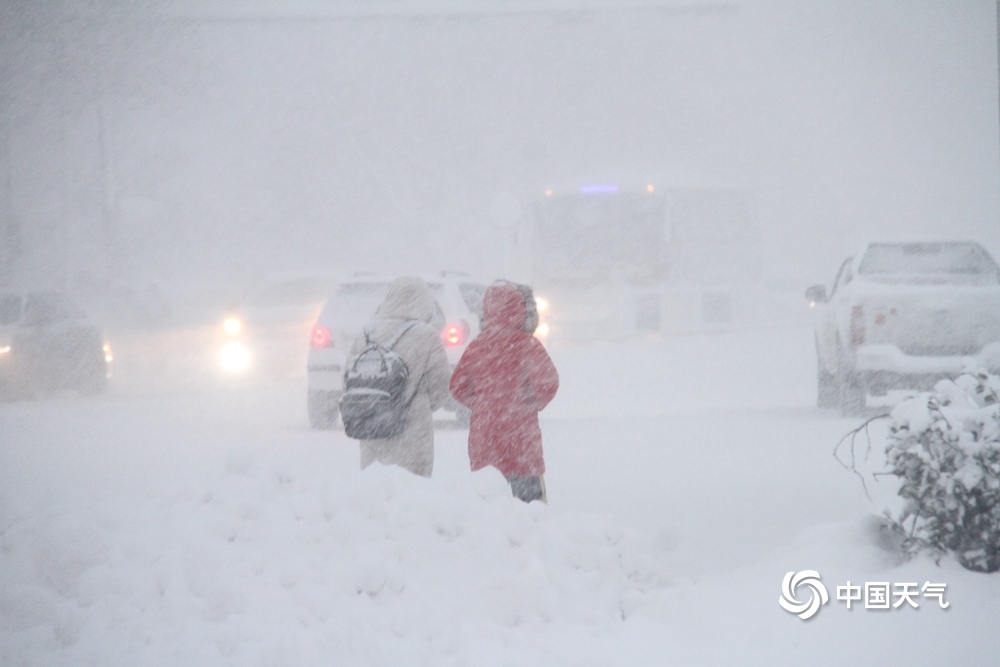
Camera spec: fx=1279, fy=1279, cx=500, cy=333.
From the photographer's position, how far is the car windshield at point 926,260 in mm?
12398

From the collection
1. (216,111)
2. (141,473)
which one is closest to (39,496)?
(141,473)

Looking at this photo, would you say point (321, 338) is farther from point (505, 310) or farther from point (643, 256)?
point (643, 256)

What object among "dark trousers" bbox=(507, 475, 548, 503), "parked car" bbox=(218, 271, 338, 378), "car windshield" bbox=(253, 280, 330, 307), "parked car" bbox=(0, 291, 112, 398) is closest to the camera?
"dark trousers" bbox=(507, 475, 548, 503)

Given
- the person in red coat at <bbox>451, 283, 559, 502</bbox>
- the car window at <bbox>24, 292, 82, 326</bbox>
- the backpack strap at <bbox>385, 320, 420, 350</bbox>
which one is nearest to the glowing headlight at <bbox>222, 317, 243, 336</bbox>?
the car window at <bbox>24, 292, 82, 326</bbox>

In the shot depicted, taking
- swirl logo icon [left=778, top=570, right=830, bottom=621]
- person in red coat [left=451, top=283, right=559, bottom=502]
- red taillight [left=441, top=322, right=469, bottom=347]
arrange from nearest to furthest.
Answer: swirl logo icon [left=778, top=570, right=830, bottom=621]
person in red coat [left=451, top=283, right=559, bottom=502]
red taillight [left=441, top=322, right=469, bottom=347]

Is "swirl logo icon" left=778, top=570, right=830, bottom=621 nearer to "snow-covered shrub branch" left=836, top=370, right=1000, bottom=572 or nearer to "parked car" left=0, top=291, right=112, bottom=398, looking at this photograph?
"snow-covered shrub branch" left=836, top=370, right=1000, bottom=572

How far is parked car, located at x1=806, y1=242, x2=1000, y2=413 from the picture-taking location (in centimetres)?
1137

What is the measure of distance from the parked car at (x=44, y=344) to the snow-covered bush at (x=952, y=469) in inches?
560

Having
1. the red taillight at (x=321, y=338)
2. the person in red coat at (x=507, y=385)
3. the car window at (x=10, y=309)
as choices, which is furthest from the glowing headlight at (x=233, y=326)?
the person in red coat at (x=507, y=385)

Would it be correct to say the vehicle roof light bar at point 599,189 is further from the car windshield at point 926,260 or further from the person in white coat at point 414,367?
the person in white coat at point 414,367

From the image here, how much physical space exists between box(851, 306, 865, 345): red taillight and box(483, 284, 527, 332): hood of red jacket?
21.1 feet

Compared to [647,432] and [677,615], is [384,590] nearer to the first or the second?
[677,615]

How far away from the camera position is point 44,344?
17.4 meters

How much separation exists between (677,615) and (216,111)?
160ft
